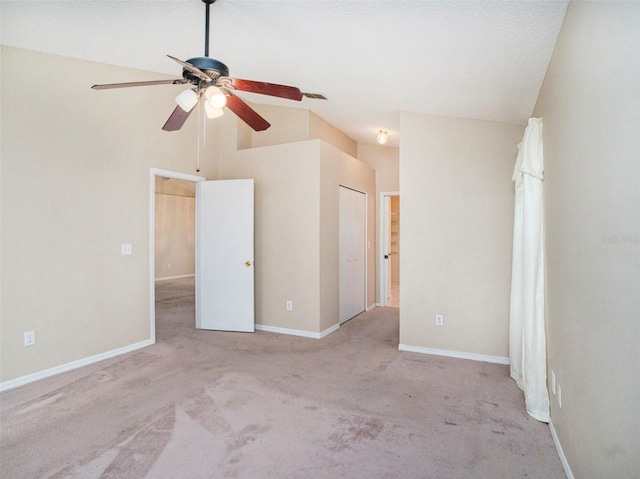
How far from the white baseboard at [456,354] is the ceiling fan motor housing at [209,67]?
10.0 ft

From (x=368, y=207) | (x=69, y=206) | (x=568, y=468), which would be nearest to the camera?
(x=568, y=468)

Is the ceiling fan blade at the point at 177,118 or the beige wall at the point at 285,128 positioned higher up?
the beige wall at the point at 285,128

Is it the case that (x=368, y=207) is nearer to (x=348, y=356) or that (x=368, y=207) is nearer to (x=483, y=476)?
(x=348, y=356)

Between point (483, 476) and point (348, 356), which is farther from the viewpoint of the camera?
point (348, 356)

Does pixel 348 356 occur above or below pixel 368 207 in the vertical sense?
below

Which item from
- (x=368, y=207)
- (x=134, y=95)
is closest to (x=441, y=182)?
(x=368, y=207)

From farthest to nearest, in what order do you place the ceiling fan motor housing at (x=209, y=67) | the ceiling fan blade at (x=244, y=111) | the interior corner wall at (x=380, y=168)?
the interior corner wall at (x=380, y=168) < the ceiling fan blade at (x=244, y=111) < the ceiling fan motor housing at (x=209, y=67)

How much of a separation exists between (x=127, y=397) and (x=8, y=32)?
9.47 ft

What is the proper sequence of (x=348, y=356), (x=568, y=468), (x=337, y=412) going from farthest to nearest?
(x=348, y=356) → (x=337, y=412) → (x=568, y=468)

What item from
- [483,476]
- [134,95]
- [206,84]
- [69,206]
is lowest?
[483,476]

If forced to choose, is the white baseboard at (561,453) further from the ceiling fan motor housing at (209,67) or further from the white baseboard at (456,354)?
the ceiling fan motor housing at (209,67)

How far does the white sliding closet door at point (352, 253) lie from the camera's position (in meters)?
4.91

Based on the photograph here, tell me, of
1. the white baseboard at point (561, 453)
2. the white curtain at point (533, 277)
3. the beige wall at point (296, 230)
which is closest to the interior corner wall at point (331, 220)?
the beige wall at point (296, 230)

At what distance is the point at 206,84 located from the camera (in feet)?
7.59
